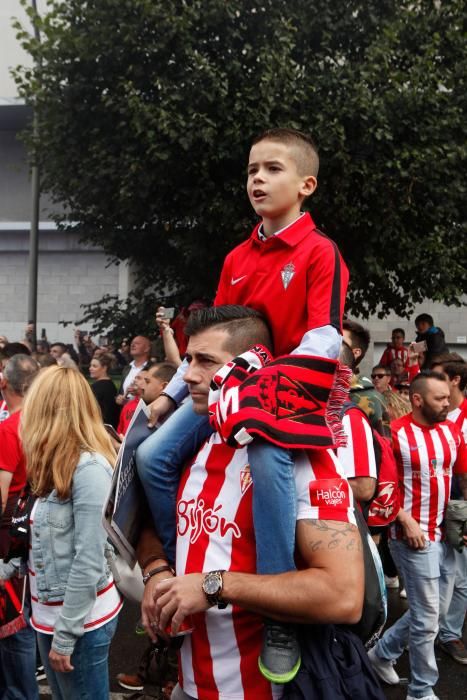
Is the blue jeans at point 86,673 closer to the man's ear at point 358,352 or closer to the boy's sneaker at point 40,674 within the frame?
the boy's sneaker at point 40,674

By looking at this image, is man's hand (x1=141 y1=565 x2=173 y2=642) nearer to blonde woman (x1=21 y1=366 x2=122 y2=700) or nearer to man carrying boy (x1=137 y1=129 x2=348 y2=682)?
man carrying boy (x1=137 y1=129 x2=348 y2=682)

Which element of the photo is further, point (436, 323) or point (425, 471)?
point (436, 323)

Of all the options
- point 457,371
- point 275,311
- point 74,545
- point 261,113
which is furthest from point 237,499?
point 261,113

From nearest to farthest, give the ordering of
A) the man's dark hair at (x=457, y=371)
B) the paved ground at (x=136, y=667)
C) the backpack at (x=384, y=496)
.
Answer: the backpack at (x=384, y=496) < the paved ground at (x=136, y=667) < the man's dark hair at (x=457, y=371)

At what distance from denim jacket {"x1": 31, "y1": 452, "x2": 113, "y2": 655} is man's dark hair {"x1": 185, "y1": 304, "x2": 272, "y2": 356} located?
1.29 meters

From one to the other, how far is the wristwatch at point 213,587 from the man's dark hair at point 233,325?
0.63m

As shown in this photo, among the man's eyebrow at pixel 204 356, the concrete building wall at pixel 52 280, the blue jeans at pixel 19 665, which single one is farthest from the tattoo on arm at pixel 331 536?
the concrete building wall at pixel 52 280

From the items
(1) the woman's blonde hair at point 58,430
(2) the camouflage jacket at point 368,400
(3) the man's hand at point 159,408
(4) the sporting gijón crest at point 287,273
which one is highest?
(4) the sporting gijón crest at point 287,273

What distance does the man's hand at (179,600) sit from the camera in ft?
5.72

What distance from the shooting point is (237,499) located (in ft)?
6.24

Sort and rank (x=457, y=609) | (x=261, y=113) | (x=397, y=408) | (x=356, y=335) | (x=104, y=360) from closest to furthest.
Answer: (x=356, y=335) → (x=457, y=609) → (x=397, y=408) → (x=104, y=360) → (x=261, y=113)

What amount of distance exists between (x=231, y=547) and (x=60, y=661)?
4.91 feet

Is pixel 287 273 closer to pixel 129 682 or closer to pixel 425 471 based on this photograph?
pixel 425 471

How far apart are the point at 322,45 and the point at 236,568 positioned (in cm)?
979
